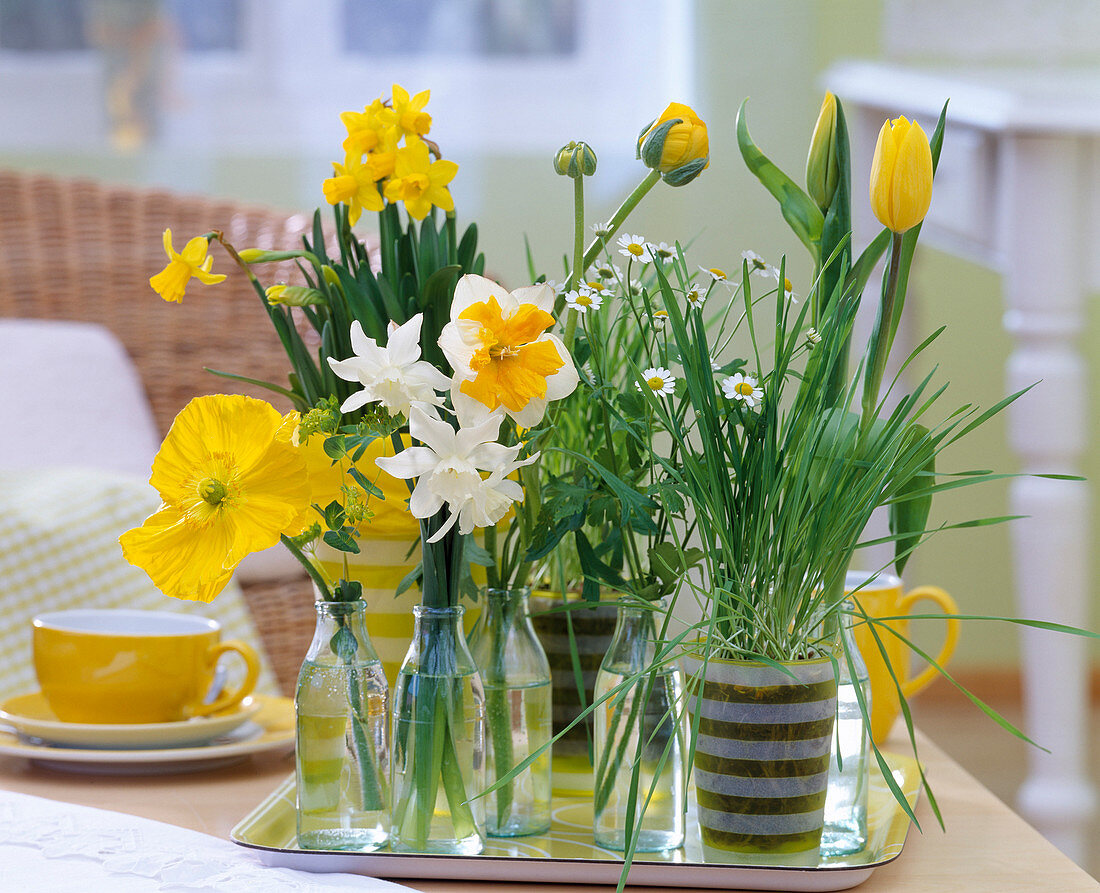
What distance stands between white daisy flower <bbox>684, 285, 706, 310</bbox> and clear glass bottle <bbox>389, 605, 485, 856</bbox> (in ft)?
0.55

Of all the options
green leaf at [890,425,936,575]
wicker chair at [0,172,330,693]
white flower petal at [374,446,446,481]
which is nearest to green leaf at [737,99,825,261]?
green leaf at [890,425,936,575]

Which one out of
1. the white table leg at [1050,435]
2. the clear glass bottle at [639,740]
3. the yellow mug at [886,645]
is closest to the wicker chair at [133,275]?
the white table leg at [1050,435]

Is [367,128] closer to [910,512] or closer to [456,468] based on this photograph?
[456,468]

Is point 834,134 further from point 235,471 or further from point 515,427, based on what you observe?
point 235,471

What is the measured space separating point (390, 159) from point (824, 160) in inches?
7.8

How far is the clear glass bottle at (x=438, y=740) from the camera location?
0.57 meters

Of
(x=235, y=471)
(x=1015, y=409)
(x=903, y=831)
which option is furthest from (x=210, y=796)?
(x=1015, y=409)

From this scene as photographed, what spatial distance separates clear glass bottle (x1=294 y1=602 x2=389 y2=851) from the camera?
23.1 inches

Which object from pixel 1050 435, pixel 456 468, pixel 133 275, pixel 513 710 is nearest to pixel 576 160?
pixel 456 468

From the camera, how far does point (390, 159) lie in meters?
0.62

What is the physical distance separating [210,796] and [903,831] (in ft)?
1.21

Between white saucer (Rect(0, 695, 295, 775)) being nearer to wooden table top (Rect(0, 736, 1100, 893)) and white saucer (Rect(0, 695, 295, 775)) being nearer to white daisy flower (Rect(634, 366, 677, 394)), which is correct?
wooden table top (Rect(0, 736, 1100, 893))

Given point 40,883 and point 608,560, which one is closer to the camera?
point 40,883

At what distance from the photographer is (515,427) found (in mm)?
586
